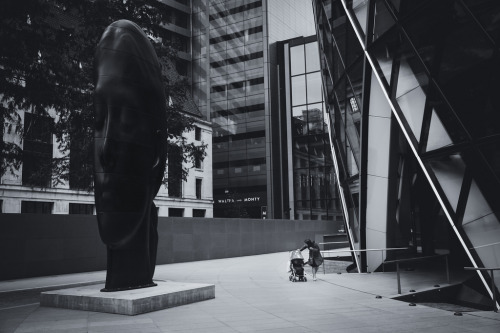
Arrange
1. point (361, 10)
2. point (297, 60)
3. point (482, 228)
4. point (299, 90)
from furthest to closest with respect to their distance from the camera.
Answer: point (297, 60)
point (299, 90)
point (361, 10)
point (482, 228)

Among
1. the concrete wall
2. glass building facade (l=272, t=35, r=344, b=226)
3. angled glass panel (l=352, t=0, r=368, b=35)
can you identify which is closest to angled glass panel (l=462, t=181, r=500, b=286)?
angled glass panel (l=352, t=0, r=368, b=35)

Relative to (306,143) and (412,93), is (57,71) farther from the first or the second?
(306,143)

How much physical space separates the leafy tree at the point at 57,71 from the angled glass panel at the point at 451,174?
996cm

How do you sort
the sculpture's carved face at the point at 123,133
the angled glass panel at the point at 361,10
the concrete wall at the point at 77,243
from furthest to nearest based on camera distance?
the concrete wall at the point at 77,243
the angled glass panel at the point at 361,10
the sculpture's carved face at the point at 123,133

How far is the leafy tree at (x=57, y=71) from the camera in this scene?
476 inches

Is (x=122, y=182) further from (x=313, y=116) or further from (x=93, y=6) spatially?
(x=313, y=116)

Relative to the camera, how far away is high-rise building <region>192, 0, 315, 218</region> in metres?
60.9

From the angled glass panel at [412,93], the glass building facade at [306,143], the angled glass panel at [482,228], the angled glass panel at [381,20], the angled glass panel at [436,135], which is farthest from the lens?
the glass building facade at [306,143]

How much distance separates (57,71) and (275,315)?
954 cm

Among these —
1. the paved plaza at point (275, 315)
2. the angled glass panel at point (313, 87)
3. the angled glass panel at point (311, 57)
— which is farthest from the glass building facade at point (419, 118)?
the angled glass panel at point (311, 57)

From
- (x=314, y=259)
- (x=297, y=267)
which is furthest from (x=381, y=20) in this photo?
(x=297, y=267)

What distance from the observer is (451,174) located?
12211 mm

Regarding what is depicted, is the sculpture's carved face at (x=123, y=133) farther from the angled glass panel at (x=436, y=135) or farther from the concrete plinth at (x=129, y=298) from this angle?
the angled glass panel at (x=436, y=135)

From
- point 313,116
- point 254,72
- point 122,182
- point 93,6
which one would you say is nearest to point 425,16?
point 122,182
